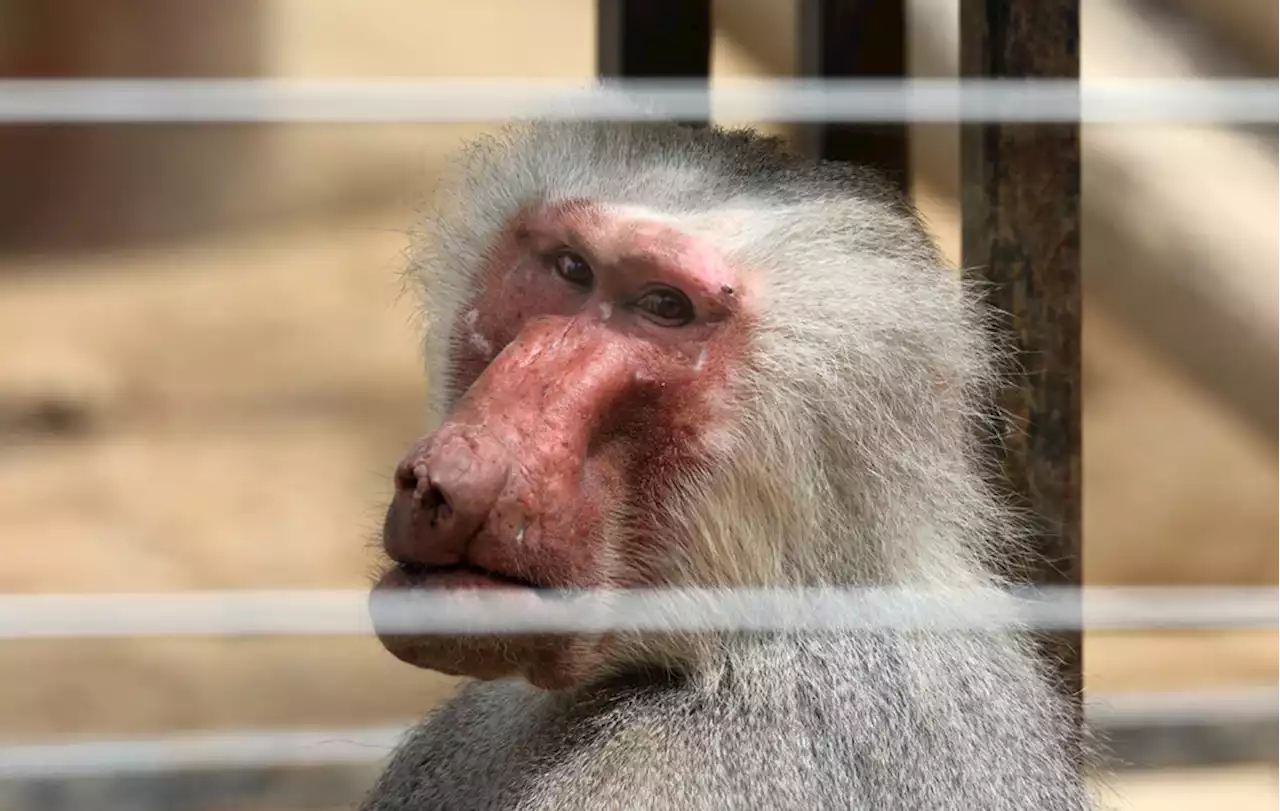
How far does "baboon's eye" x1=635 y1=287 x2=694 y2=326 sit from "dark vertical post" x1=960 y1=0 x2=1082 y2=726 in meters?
0.43

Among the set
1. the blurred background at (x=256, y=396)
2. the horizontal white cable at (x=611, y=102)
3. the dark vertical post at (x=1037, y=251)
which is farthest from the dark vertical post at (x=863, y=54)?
the blurred background at (x=256, y=396)

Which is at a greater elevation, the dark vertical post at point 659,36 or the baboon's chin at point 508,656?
the dark vertical post at point 659,36

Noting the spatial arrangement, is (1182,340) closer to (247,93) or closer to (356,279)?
(247,93)

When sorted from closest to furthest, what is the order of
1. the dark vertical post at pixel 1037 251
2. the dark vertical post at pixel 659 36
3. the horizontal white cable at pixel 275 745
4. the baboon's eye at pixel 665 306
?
the horizontal white cable at pixel 275 745
the baboon's eye at pixel 665 306
the dark vertical post at pixel 1037 251
the dark vertical post at pixel 659 36

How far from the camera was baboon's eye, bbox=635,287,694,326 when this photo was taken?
1.54 metres

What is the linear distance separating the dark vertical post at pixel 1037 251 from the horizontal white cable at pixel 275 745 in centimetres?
34

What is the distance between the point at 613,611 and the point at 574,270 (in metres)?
0.39

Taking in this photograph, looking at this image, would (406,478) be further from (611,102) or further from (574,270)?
(611,102)

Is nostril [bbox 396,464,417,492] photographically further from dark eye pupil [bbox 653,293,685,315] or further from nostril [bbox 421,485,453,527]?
dark eye pupil [bbox 653,293,685,315]

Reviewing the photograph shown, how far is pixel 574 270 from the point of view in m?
1.60

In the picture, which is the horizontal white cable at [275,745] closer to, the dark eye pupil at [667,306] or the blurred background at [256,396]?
the dark eye pupil at [667,306]

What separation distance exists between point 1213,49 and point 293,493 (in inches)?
128

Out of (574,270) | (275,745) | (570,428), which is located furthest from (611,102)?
(275,745)

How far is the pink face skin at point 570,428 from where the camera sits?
140 centimetres
